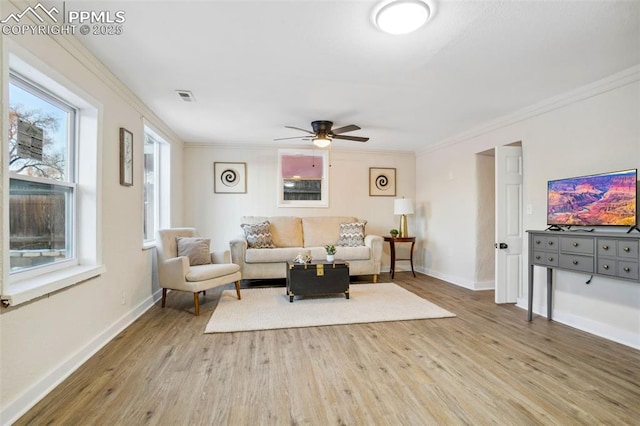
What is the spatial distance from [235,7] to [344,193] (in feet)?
14.1

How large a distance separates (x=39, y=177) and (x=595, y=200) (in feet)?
14.5

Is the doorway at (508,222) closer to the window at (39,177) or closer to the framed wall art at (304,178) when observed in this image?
the framed wall art at (304,178)

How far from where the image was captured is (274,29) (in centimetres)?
206

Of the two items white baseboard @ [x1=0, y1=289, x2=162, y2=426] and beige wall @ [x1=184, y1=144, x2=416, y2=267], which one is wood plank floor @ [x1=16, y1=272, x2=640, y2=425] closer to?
white baseboard @ [x1=0, y1=289, x2=162, y2=426]

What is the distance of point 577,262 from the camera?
272 centimetres

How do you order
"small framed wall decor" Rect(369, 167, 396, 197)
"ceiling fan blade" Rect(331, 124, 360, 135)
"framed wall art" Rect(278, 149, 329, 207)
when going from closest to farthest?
"ceiling fan blade" Rect(331, 124, 360, 135), "framed wall art" Rect(278, 149, 329, 207), "small framed wall decor" Rect(369, 167, 396, 197)

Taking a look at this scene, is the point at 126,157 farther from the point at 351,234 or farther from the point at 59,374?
the point at 351,234

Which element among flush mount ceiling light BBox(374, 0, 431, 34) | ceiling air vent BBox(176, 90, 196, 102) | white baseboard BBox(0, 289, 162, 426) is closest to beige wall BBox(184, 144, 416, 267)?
ceiling air vent BBox(176, 90, 196, 102)

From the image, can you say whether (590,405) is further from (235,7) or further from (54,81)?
(54,81)

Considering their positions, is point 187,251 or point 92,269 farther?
point 187,251

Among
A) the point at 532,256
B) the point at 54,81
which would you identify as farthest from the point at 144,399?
the point at 532,256

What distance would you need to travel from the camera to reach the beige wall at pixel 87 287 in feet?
5.51

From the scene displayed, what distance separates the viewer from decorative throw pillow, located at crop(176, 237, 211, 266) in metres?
3.81

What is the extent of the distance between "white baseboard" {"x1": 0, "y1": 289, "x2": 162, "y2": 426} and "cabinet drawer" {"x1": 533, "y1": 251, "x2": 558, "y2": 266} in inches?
162
